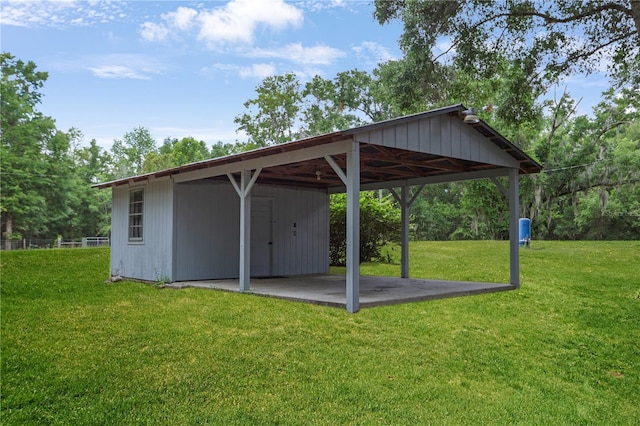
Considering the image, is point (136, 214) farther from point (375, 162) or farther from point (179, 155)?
point (179, 155)

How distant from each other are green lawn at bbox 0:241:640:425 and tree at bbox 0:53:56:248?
25.1 metres

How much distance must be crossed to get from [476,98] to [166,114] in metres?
17.0

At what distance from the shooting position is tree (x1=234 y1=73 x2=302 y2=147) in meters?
31.9

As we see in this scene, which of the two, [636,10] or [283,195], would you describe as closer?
[636,10]

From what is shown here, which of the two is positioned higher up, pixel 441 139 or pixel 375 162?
pixel 441 139

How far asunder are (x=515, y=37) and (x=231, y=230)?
8.00m

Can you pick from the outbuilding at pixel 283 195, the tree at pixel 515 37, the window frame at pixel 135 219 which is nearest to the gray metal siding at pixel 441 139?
the outbuilding at pixel 283 195

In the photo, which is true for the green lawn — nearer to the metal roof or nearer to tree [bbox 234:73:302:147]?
the metal roof

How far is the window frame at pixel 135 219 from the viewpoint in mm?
11289

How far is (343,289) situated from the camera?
8.70 m

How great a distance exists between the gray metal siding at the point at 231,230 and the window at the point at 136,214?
4.99 ft

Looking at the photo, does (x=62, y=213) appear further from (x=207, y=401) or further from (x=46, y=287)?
(x=207, y=401)

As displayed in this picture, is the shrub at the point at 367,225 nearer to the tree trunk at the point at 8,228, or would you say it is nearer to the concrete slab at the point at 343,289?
the concrete slab at the point at 343,289

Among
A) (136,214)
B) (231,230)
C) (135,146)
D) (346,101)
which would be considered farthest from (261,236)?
(135,146)
